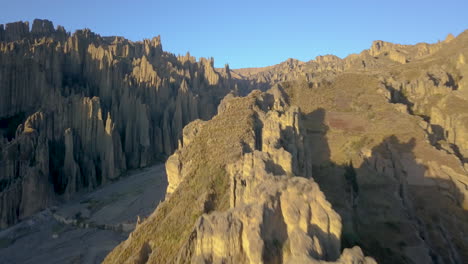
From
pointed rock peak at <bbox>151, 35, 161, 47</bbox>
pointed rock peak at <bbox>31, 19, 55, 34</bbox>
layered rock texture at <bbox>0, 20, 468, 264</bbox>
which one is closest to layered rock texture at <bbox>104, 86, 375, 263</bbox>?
layered rock texture at <bbox>0, 20, 468, 264</bbox>

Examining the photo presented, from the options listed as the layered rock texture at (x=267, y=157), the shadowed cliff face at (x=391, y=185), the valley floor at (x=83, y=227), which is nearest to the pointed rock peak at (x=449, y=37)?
the layered rock texture at (x=267, y=157)

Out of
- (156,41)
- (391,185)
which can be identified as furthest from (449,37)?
(156,41)

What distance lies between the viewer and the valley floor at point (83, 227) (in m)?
27.6

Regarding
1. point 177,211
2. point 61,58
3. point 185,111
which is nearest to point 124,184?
point 185,111

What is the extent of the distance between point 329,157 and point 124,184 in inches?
1167

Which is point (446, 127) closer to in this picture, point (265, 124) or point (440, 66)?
point (440, 66)

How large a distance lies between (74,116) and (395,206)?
41.8 m

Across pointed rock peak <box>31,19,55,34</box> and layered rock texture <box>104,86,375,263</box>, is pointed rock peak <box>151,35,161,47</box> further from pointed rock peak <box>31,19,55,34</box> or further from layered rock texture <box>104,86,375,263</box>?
layered rock texture <box>104,86,375,263</box>

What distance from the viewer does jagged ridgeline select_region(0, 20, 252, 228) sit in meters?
37.8

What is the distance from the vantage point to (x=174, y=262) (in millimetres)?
9742

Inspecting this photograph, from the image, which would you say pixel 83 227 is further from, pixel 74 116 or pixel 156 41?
pixel 156 41

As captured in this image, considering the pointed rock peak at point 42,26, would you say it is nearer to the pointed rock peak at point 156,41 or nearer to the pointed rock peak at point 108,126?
the pointed rock peak at point 156,41

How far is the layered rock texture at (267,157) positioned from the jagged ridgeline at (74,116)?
0.19 metres

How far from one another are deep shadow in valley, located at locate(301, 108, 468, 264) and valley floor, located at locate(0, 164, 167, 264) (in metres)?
18.2
